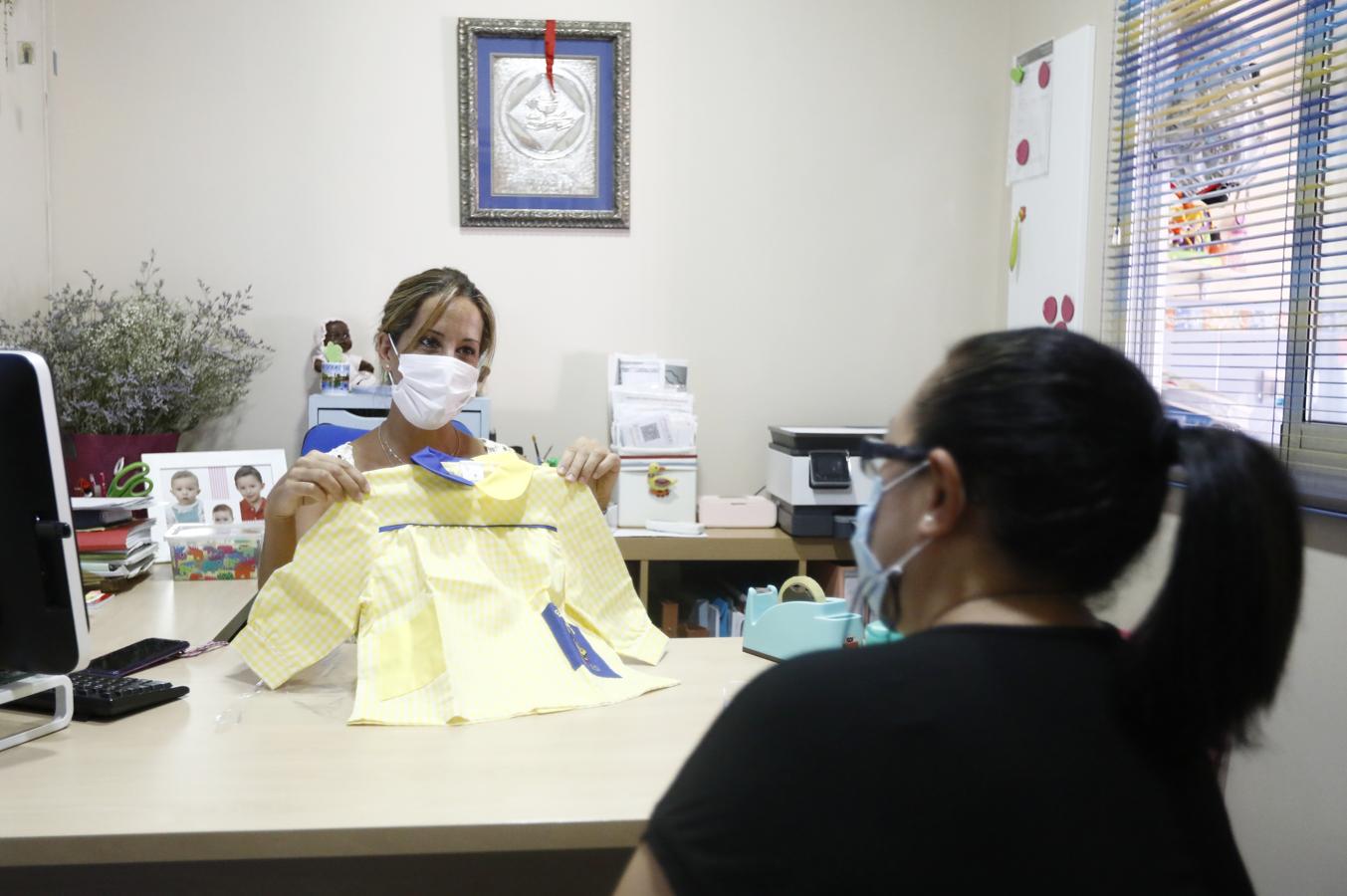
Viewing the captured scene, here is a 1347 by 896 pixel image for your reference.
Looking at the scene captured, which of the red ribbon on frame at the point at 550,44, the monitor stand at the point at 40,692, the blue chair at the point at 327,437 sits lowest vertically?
the monitor stand at the point at 40,692

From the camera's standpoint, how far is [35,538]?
135cm

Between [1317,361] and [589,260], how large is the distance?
2.07 m

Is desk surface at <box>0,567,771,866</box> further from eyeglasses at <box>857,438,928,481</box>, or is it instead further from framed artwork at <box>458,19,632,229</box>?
framed artwork at <box>458,19,632,229</box>

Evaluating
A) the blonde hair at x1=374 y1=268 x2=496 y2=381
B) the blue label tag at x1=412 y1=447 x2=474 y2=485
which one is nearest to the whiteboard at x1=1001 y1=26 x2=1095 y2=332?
the blonde hair at x1=374 y1=268 x2=496 y2=381

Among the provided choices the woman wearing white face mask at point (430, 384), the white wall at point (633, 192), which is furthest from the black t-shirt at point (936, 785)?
the white wall at point (633, 192)

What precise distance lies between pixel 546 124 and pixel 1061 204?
5.31ft

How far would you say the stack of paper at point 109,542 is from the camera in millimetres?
2223

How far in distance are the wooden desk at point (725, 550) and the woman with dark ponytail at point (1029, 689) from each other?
7.09 feet

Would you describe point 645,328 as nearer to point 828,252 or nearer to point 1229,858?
point 828,252

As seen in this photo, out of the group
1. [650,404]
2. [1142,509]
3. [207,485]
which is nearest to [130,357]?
[207,485]

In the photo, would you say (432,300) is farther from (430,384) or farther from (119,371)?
(119,371)

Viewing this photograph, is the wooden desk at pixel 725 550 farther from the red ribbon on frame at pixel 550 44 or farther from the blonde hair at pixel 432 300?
the red ribbon on frame at pixel 550 44

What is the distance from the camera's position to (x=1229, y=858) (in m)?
0.79

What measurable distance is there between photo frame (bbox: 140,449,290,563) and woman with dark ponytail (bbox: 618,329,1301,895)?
7.27ft
